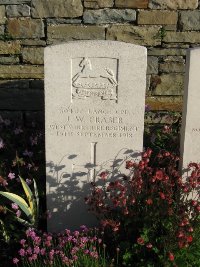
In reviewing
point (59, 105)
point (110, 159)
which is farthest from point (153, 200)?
point (59, 105)

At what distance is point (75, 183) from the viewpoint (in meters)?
3.17

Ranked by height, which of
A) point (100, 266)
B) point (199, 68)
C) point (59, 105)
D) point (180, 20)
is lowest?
point (100, 266)

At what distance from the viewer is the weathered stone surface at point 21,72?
4.08 m

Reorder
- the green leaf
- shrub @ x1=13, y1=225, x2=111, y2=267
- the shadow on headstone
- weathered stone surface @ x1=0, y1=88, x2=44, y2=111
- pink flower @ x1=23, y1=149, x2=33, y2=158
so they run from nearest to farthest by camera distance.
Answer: shrub @ x1=13, y1=225, x2=111, y2=267, the green leaf, the shadow on headstone, pink flower @ x1=23, y1=149, x2=33, y2=158, weathered stone surface @ x1=0, y1=88, x2=44, y2=111

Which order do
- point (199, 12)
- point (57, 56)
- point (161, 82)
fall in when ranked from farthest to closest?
point (161, 82) < point (199, 12) < point (57, 56)

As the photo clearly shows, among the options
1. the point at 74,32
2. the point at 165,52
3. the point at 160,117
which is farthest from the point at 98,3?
the point at 160,117

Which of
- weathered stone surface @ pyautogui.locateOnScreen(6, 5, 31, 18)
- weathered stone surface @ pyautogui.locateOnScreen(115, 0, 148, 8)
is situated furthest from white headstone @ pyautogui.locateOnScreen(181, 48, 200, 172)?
weathered stone surface @ pyautogui.locateOnScreen(6, 5, 31, 18)

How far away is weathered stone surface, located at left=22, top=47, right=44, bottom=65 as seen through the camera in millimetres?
4012

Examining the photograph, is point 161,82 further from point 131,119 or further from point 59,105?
point 59,105

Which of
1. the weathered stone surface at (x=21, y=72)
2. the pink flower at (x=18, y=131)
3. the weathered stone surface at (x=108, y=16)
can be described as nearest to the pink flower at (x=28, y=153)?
the pink flower at (x=18, y=131)

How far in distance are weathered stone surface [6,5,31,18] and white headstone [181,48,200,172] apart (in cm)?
182

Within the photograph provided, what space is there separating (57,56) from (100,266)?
151cm

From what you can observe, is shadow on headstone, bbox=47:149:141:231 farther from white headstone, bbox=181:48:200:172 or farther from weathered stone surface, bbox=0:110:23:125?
weathered stone surface, bbox=0:110:23:125

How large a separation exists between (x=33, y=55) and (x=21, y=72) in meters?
0.23
